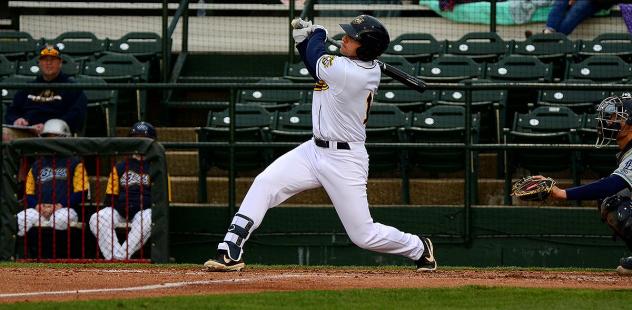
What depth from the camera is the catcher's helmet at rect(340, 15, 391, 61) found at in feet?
25.5

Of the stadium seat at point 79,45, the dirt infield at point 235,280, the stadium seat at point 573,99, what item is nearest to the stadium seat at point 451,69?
the stadium seat at point 573,99

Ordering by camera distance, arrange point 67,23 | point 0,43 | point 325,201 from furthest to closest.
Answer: point 67,23
point 0,43
point 325,201

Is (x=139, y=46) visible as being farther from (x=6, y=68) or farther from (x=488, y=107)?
(x=488, y=107)

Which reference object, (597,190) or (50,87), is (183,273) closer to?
(597,190)

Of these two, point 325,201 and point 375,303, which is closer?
point 375,303

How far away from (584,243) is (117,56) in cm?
546

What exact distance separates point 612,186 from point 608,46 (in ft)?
20.3

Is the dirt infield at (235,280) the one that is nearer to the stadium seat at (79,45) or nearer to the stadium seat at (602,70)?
the stadium seat at (602,70)

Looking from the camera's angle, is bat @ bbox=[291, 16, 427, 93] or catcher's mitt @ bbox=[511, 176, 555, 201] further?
bat @ bbox=[291, 16, 427, 93]

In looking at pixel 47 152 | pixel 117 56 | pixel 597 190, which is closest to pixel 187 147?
pixel 47 152

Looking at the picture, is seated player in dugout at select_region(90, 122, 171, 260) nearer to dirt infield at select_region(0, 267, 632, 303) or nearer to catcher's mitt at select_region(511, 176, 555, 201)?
dirt infield at select_region(0, 267, 632, 303)

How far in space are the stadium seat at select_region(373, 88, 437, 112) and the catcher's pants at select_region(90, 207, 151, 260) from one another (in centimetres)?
277

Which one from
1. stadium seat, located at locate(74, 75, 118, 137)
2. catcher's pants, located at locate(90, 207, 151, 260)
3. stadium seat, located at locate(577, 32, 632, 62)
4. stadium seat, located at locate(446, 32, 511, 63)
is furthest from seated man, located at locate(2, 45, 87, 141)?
stadium seat, located at locate(577, 32, 632, 62)

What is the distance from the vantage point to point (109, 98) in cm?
1252
